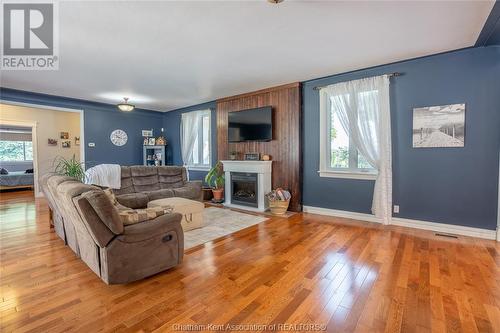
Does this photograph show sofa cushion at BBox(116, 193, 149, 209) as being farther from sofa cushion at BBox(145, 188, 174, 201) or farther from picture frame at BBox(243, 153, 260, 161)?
picture frame at BBox(243, 153, 260, 161)

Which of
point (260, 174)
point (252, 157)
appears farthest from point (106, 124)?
point (260, 174)

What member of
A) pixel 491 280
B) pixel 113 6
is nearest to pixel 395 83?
pixel 491 280

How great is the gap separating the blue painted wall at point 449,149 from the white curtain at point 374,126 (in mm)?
130

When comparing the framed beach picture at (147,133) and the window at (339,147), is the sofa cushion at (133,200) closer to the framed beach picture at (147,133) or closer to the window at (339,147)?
the window at (339,147)

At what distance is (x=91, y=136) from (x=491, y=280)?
7.81 meters

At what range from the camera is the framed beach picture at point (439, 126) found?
3.33m

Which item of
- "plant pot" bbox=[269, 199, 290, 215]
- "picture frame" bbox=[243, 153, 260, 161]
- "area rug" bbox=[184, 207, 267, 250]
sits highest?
"picture frame" bbox=[243, 153, 260, 161]

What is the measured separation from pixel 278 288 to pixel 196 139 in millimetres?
5479

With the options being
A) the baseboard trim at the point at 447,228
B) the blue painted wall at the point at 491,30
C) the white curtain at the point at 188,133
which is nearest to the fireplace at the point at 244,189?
the white curtain at the point at 188,133

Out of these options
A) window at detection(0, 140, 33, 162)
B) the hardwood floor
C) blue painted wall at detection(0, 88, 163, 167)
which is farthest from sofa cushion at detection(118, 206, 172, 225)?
A: window at detection(0, 140, 33, 162)

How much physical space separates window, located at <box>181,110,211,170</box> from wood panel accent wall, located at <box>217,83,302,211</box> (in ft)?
4.94

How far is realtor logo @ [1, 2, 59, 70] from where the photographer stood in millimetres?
2312

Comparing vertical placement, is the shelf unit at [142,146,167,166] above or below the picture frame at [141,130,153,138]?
below

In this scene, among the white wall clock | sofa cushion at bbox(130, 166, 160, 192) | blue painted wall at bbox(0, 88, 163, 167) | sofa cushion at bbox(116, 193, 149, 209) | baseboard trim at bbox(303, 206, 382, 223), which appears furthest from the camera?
the white wall clock
